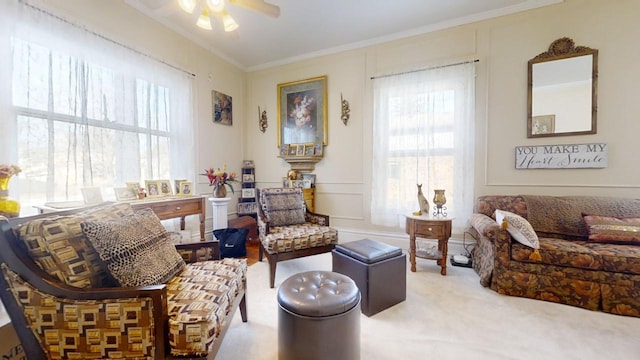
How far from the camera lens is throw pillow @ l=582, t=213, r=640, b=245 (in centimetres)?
212

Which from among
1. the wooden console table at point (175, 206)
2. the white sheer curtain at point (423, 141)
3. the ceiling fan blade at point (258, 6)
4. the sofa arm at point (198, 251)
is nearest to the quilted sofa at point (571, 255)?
the white sheer curtain at point (423, 141)

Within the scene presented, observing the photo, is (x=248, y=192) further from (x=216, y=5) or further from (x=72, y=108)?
(x=216, y=5)

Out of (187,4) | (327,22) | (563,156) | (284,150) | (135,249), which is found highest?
(327,22)

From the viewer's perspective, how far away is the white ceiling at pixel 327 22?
286 cm

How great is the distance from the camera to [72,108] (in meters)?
2.29

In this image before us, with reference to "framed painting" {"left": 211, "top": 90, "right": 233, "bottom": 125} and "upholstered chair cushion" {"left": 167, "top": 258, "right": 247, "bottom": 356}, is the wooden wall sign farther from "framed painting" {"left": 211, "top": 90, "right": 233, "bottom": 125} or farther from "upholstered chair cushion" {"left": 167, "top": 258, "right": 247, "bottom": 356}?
"framed painting" {"left": 211, "top": 90, "right": 233, "bottom": 125}

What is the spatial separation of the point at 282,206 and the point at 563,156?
321 centimetres

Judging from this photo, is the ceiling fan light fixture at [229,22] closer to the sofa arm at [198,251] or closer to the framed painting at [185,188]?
the sofa arm at [198,251]

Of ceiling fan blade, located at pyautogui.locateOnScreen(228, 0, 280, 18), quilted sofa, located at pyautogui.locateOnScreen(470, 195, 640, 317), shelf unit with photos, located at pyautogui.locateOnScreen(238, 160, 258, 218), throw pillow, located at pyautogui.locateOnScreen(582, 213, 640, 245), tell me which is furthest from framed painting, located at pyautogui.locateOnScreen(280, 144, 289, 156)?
throw pillow, located at pyautogui.locateOnScreen(582, 213, 640, 245)

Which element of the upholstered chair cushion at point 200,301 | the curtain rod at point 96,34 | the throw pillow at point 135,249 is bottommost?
the upholstered chair cushion at point 200,301

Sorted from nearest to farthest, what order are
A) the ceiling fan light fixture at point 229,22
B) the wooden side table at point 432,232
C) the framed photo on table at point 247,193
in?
the ceiling fan light fixture at point 229,22 → the wooden side table at point 432,232 → the framed photo on table at point 247,193

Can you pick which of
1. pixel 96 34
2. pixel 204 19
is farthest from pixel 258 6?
pixel 96 34

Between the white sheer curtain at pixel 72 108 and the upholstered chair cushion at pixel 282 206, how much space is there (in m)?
1.38

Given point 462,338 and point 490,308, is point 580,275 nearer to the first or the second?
point 490,308
